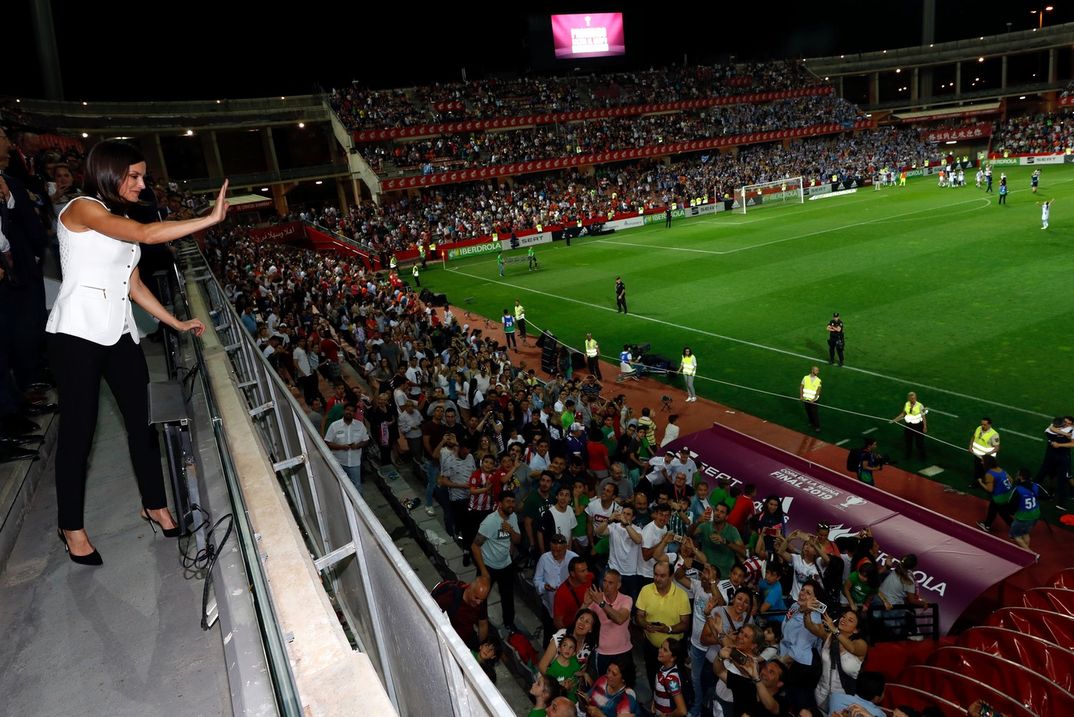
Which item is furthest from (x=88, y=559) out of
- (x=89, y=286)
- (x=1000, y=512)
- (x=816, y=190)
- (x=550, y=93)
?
(x=550, y=93)

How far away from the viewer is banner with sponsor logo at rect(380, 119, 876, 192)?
170 feet

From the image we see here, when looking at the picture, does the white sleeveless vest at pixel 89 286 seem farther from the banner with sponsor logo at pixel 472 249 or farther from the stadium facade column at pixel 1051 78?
the stadium facade column at pixel 1051 78

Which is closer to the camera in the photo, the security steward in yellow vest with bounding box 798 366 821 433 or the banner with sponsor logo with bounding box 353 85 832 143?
the security steward in yellow vest with bounding box 798 366 821 433

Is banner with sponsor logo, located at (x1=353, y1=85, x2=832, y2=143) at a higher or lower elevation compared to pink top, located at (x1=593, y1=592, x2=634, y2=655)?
higher

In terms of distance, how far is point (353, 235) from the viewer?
44.9 meters

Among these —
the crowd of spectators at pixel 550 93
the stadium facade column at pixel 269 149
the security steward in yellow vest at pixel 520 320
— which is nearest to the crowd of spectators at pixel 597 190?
the stadium facade column at pixel 269 149

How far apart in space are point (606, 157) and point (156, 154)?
33871mm

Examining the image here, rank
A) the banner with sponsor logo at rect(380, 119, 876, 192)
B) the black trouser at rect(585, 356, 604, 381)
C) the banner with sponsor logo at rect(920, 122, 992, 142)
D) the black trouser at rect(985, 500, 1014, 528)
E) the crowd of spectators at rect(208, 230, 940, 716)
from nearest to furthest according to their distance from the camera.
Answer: the crowd of spectators at rect(208, 230, 940, 716), the black trouser at rect(985, 500, 1014, 528), the black trouser at rect(585, 356, 604, 381), the banner with sponsor logo at rect(380, 119, 876, 192), the banner with sponsor logo at rect(920, 122, 992, 142)

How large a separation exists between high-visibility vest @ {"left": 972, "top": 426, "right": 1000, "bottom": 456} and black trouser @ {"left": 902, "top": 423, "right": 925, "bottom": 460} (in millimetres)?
1469

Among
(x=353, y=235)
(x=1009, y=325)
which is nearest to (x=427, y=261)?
(x=353, y=235)

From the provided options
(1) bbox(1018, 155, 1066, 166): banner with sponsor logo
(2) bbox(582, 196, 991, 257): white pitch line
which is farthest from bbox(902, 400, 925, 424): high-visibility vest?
(1) bbox(1018, 155, 1066, 166): banner with sponsor logo

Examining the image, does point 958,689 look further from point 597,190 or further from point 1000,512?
point 597,190

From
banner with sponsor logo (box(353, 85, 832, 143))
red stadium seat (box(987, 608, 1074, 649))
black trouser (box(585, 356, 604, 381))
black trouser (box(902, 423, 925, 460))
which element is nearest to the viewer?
red stadium seat (box(987, 608, 1074, 649))

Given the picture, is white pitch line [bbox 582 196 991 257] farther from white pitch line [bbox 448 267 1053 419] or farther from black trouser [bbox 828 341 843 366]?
black trouser [bbox 828 341 843 366]
